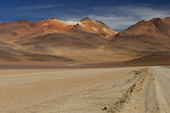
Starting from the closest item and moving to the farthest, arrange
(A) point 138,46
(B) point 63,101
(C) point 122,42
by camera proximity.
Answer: (B) point 63,101
(A) point 138,46
(C) point 122,42

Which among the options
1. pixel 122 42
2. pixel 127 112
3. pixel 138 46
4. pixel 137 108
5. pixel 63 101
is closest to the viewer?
pixel 127 112

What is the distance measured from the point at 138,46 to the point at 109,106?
17837 cm

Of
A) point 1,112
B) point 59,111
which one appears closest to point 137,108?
point 59,111

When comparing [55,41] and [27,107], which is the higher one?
[55,41]

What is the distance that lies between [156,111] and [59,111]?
358 centimetres

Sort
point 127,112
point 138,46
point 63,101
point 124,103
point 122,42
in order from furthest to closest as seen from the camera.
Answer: point 122,42 → point 138,46 → point 63,101 → point 124,103 → point 127,112

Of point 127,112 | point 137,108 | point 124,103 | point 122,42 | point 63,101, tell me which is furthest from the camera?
point 122,42

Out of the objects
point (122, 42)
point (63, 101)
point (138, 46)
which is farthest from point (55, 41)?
point (63, 101)

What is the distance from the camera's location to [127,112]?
21.9 feet

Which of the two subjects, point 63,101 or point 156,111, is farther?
point 63,101

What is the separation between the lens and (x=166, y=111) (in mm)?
6891

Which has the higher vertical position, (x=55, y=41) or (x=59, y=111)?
(x=55, y=41)

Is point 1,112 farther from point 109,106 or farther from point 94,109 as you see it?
point 109,106

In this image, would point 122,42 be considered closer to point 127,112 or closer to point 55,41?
point 55,41
